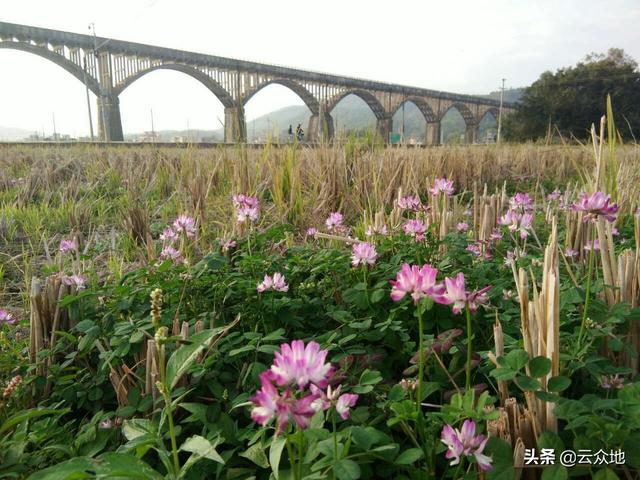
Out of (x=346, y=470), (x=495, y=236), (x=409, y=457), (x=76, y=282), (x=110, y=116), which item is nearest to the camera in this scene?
(x=346, y=470)

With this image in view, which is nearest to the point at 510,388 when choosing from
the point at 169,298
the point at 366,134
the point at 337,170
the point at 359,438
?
the point at 359,438

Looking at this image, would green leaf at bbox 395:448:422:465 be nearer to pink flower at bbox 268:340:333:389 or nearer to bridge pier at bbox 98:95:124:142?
Answer: pink flower at bbox 268:340:333:389

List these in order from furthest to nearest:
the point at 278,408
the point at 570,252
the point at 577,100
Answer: the point at 577,100 < the point at 570,252 < the point at 278,408

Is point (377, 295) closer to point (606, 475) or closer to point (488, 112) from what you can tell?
point (606, 475)

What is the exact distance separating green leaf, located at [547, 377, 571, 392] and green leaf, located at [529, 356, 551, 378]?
0.04 metres

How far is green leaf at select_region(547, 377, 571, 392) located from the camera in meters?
0.94

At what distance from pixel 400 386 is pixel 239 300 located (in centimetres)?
84

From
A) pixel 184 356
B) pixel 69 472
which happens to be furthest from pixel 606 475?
pixel 69 472

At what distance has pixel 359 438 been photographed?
0.92 m

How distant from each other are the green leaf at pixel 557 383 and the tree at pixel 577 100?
39.0 meters

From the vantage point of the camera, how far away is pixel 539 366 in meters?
0.94

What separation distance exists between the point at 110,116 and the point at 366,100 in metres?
34.2

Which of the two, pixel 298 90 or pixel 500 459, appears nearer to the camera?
pixel 500 459

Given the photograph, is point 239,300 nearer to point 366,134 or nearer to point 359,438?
point 359,438
